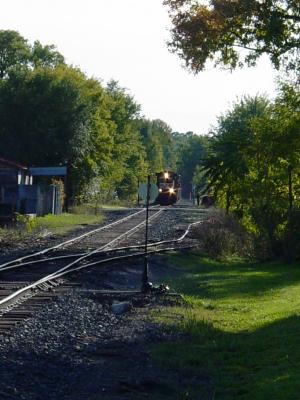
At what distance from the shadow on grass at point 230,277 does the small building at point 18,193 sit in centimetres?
1952

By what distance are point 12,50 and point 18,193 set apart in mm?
58500

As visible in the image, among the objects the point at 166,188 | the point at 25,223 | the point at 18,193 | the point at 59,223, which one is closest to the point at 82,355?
the point at 25,223

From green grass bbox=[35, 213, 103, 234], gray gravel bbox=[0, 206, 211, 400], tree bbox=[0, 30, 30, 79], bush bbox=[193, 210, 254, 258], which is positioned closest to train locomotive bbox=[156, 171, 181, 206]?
tree bbox=[0, 30, 30, 79]

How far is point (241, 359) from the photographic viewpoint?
12.9m

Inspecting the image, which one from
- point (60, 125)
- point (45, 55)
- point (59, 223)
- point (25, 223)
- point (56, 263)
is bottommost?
point (56, 263)

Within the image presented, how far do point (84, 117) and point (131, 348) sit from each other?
Answer: 62969 mm

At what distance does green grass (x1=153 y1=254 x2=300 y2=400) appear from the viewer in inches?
433

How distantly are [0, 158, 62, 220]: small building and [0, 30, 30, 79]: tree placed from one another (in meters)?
52.4

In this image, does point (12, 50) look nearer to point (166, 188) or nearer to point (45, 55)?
point (45, 55)

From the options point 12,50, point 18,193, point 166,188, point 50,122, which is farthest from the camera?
point 12,50

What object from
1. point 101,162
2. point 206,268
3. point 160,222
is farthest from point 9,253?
point 101,162

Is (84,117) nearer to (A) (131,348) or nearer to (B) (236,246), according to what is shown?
(B) (236,246)

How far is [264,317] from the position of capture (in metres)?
17.4

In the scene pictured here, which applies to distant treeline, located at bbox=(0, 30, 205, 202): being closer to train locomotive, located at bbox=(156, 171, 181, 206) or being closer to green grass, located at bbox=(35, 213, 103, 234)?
train locomotive, located at bbox=(156, 171, 181, 206)
